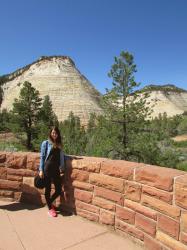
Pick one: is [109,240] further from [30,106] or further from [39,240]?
[30,106]

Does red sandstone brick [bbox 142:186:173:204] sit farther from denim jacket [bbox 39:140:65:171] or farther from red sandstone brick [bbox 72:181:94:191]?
denim jacket [bbox 39:140:65:171]

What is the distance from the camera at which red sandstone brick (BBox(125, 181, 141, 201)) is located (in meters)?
3.65

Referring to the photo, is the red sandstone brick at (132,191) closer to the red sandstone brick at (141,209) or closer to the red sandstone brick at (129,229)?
the red sandstone brick at (141,209)

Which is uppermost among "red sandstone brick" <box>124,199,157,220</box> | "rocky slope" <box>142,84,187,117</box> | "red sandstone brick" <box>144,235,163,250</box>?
"rocky slope" <box>142,84,187,117</box>

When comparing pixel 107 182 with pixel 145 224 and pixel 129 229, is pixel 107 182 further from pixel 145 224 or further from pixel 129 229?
pixel 145 224

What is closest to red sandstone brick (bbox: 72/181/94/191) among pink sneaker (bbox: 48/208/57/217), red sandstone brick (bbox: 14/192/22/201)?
pink sneaker (bbox: 48/208/57/217)

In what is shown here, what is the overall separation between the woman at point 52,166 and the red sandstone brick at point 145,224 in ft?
4.81

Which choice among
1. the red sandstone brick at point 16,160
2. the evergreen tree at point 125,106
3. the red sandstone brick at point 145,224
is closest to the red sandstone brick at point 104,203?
the red sandstone brick at point 145,224

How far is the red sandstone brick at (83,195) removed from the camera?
4.36 metres

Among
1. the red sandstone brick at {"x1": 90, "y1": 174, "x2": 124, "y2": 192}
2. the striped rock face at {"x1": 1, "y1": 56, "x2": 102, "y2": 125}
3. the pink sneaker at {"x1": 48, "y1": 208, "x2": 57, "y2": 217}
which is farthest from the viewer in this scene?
the striped rock face at {"x1": 1, "y1": 56, "x2": 102, "y2": 125}

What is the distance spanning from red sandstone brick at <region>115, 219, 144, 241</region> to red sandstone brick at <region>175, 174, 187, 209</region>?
0.79 meters

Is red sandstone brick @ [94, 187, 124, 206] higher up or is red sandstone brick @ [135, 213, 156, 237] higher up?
red sandstone brick @ [94, 187, 124, 206]

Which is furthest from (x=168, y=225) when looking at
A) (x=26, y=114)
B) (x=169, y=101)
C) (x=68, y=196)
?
(x=169, y=101)

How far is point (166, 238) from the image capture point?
3.25m
